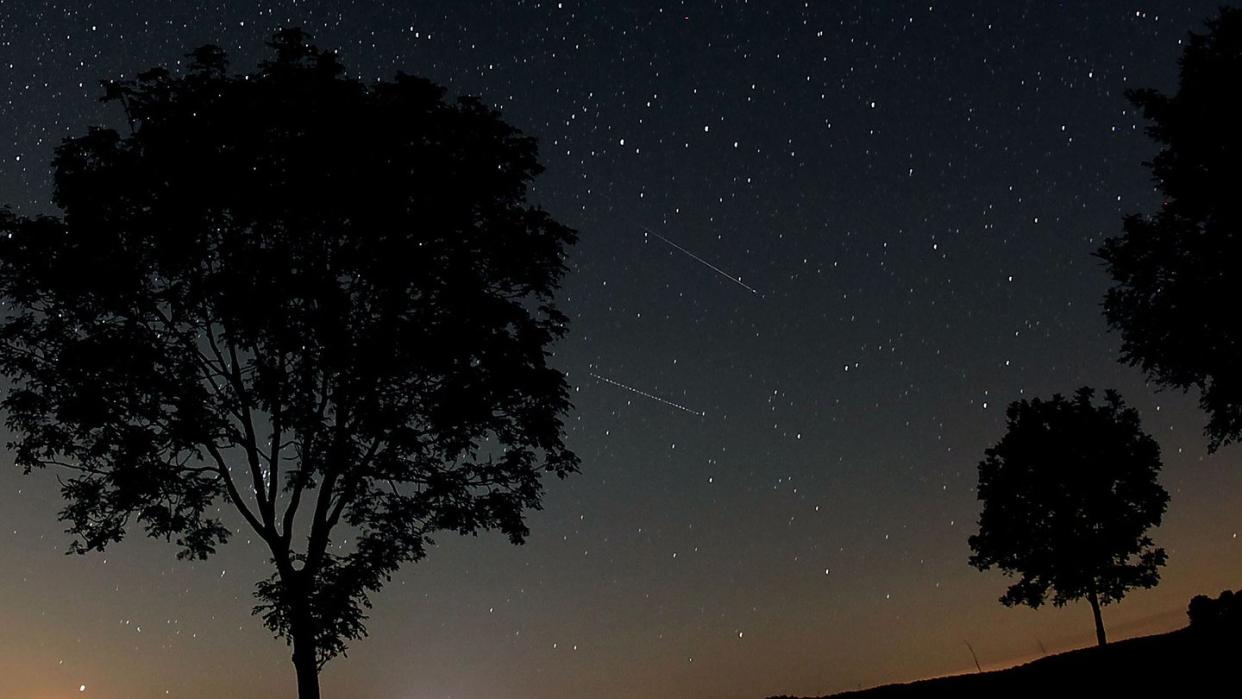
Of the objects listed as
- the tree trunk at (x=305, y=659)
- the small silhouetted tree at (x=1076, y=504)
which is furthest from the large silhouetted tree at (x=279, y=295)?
the small silhouetted tree at (x=1076, y=504)

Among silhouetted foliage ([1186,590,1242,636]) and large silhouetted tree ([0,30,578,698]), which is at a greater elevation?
large silhouetted tree ([0,30,578,698])

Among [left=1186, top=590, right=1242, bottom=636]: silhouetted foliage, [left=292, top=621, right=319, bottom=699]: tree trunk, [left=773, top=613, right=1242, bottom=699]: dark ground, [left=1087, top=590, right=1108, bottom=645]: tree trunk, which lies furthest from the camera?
[left=1087, top=590, right=1108, bottom=645]: tree trunk

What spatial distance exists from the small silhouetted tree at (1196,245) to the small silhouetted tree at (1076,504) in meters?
12.0

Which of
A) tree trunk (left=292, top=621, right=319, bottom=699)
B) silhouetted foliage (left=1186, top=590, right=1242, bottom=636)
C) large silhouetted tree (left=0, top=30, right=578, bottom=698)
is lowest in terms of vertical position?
silhouetted foliage (left=1186, top=590, right=1242, bottom=636)

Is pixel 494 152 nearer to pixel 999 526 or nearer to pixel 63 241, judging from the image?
pixel 63 241

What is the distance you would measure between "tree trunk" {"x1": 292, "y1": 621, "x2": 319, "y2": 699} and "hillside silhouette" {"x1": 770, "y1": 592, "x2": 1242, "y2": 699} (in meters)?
11.3

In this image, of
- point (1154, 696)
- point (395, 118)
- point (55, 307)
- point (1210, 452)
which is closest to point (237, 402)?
point (55, 307)

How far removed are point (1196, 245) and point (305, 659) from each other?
22.5 meters

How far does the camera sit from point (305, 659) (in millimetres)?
19906

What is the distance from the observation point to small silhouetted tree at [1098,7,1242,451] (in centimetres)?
2278

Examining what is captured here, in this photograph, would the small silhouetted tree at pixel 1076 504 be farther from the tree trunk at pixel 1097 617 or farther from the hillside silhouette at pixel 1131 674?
the hillside silhouette at pixel 1131 674

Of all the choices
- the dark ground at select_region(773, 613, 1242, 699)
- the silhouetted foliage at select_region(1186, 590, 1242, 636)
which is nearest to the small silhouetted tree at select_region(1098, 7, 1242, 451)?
the silhouetted foliage at select_region(1186, 590, 1242, 636)

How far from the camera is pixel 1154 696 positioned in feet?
30.8

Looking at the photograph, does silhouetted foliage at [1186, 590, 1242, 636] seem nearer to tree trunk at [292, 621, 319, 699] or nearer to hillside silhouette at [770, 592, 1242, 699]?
hillside silhouette at [770, 592, 1242, 699]
